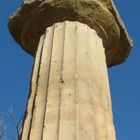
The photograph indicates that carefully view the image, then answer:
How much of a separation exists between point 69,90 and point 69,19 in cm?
206

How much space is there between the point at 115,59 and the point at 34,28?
72.9 inches

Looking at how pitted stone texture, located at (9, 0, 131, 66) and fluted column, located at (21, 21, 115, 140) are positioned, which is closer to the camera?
fluted column, located at (21, 21, 115, 140)

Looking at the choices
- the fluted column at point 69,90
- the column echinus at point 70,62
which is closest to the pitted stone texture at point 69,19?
the column echinus at point 70,62

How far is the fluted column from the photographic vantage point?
5004mm

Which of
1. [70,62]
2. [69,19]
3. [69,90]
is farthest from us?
[69,19]

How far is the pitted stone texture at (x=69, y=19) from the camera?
7156mm

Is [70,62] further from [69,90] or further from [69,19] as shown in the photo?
[69,19]

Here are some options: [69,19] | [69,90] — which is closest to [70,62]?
[69,90]

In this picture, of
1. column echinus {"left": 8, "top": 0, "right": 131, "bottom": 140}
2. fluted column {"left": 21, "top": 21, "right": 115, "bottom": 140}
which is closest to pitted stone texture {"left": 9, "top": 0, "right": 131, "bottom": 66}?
column echinus {"left": 8, "top": 0, "right": 131, "bottom": 140}

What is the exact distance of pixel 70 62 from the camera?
19.4 ft

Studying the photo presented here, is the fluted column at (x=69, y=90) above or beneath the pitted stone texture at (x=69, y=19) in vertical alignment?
beneath

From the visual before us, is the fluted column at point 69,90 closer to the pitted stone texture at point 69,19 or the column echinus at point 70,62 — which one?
the column echinus at point 70,62

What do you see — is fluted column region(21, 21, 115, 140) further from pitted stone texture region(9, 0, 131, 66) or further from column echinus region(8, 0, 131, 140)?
pitted stone texture region(9, 0, 131, 66)

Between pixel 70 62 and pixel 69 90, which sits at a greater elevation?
pixel 70 62
